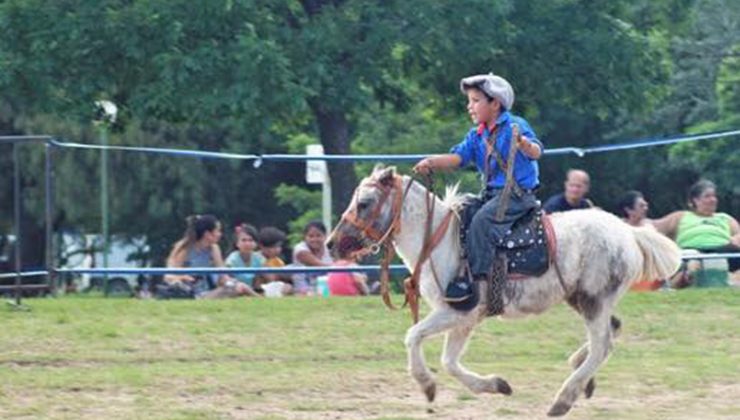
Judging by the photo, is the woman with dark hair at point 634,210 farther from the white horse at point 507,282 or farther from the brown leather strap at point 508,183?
the brown leather strap at point 508,183

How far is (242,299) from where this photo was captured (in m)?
17.8

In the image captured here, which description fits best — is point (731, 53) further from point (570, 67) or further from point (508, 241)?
point (508, 241)

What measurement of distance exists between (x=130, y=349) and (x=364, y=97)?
9604 mm

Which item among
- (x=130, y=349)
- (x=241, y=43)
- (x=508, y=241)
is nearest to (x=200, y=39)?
(x=241, y=43)

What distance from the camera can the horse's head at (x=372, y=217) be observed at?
460 inches

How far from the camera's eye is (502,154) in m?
11.6

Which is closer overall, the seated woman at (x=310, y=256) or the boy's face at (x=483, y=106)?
the boy's face at (x=483, y=106)

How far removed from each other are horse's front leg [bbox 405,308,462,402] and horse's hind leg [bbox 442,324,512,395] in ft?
0.37

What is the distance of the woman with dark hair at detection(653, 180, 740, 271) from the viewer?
60.9 ft

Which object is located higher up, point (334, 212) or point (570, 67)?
point (570, 67)

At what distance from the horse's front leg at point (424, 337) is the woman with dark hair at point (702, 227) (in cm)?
748

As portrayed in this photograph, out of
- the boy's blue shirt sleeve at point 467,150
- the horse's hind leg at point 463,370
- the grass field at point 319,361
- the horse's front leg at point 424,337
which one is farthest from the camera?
the grass field at point 319,361

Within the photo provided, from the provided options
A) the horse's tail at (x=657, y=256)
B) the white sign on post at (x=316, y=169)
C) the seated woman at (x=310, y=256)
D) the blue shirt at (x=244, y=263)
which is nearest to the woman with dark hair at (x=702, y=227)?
the seated woman at (x=310, y=256)

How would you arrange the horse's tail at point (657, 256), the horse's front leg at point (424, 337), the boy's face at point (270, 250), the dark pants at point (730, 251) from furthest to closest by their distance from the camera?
the boy's face at point (270, 250) < the dark pants at point (730, 251) < the horse's tail at point (657, 256) < the horse's front leg at point (424, 337)
